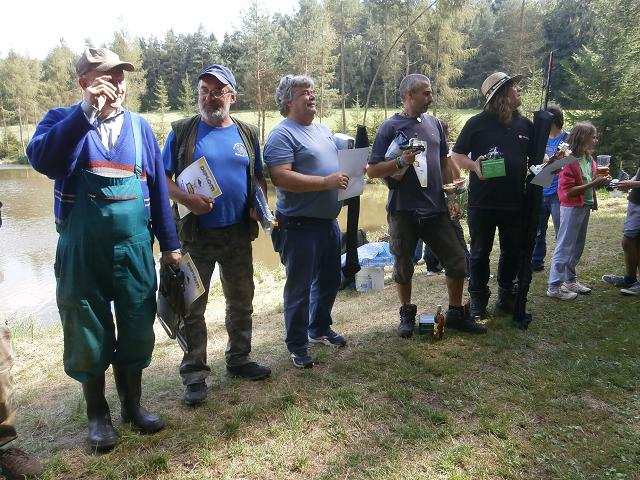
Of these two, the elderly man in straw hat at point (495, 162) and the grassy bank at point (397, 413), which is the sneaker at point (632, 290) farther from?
the elderly man in straw hat at point (495, 162)

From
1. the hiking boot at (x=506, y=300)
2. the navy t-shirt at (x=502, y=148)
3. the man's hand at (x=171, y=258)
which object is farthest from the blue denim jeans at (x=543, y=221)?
the man's hand at (x=171, y=258)

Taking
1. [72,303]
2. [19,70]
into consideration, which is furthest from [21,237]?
[19,70]

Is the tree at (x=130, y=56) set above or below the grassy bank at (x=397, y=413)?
above

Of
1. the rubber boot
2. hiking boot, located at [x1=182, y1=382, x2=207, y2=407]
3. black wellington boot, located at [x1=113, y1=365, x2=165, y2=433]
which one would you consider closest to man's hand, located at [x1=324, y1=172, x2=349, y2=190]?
hiking boot, located at [x1=182, y1=382, x2=207, y2=407]

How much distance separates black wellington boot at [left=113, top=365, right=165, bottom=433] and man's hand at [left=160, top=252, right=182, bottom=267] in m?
0.67

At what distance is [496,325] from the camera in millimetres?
4234

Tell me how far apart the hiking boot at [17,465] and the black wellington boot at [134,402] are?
1.69ft

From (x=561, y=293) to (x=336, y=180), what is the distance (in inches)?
126

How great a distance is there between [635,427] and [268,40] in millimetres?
33942

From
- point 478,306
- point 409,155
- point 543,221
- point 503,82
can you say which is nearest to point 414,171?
point 409,155

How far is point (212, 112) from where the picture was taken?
3.03 meters

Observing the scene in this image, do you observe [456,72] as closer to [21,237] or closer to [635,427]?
[21,237]

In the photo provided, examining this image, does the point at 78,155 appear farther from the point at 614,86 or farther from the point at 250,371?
the point at 614,86

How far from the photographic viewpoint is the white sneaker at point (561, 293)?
16.1ft
